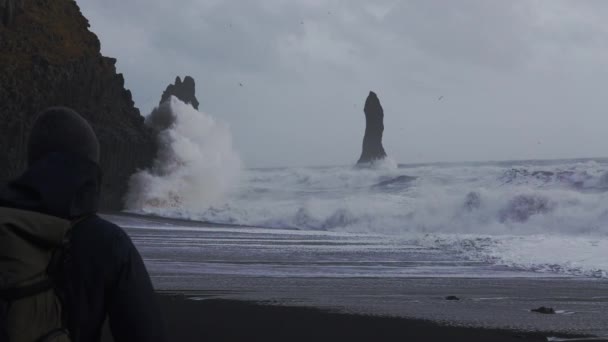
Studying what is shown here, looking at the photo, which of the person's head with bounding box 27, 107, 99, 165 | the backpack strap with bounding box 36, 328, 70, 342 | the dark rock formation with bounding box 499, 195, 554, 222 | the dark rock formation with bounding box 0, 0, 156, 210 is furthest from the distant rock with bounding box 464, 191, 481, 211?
the backpack strap with bounding box 36, 328, 70, 342

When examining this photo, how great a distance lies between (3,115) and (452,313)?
21431 millimetres

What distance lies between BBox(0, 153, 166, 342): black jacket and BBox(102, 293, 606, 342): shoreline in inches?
196

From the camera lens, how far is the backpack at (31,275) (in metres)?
1.69

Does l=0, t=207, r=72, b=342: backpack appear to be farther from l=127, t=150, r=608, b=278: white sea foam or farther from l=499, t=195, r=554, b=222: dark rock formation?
l=499, t=195, r=554, b=222: dark rock formation

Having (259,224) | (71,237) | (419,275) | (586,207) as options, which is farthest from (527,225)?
(71,237)

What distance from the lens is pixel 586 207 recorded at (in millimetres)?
25953

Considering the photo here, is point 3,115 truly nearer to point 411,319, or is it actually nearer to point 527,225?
point 527,225

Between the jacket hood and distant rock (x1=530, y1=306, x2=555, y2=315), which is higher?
the jacket hood

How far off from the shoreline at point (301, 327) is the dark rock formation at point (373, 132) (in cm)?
7859

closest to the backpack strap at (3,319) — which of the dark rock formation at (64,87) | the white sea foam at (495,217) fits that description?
the white sea foam at (495,217)

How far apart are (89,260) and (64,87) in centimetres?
2952

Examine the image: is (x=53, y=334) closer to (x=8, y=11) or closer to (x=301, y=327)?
(x=301, y=327)

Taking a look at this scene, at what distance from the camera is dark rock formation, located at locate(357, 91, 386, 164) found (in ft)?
286

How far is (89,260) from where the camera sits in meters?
1.92
